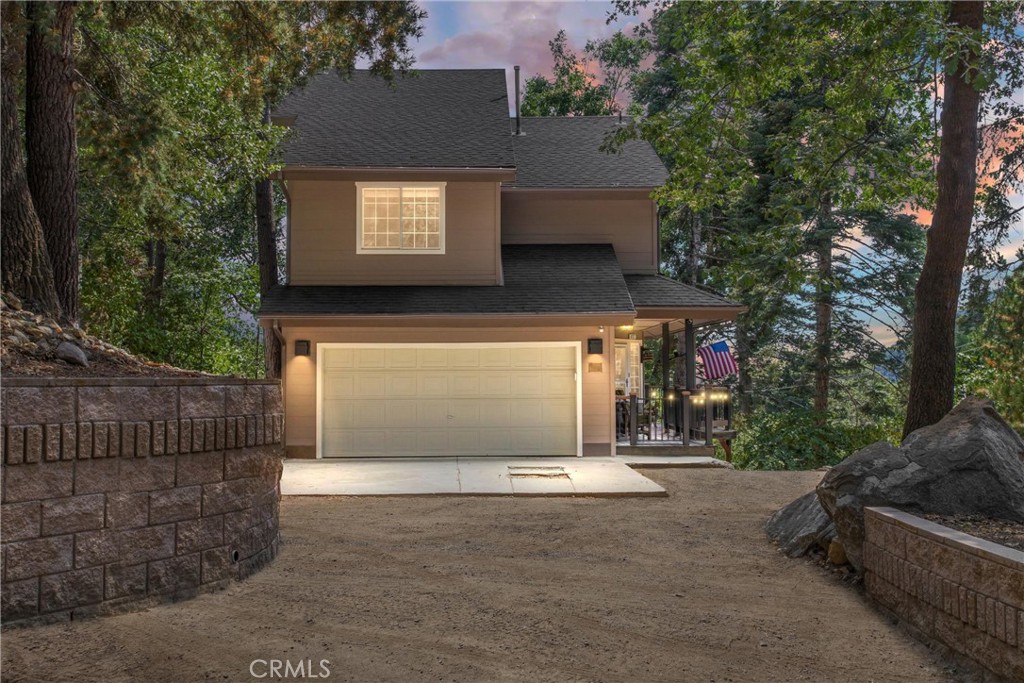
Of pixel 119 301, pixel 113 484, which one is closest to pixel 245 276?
pixel 119 301

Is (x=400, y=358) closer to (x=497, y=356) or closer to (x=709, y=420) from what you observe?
(x=497, y=356)

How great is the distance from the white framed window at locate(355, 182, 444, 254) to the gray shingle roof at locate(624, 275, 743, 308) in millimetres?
3563

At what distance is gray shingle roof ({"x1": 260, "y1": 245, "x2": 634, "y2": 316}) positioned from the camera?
41.7 feet

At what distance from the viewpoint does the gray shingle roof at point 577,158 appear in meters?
15.1

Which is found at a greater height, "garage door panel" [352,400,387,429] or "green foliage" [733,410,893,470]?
"garage door panel" [352,400,387,429]

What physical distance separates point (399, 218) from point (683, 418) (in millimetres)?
6048

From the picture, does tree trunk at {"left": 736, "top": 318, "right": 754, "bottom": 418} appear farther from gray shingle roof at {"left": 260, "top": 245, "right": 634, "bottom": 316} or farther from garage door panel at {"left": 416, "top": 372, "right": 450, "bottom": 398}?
garage door panel at {"left": 416, "top": 372, "right": 450, "bottom": 398}

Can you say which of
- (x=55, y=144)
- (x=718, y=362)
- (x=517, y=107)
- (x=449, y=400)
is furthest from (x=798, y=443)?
(x=55, y=144)

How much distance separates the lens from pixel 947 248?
750cm

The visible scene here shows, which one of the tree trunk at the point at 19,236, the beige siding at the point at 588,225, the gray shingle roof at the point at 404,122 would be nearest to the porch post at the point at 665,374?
the beige siding at the point at 588,225

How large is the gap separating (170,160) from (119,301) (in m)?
6.93

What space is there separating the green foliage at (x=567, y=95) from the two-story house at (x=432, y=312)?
37.9 ft

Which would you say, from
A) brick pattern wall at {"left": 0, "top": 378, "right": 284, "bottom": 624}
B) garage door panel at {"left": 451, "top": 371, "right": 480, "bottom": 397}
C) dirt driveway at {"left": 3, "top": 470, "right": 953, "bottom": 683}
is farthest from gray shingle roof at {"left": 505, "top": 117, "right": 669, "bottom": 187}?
brick pattern wall at {"left": 0, "top": 378, "right": 284, "bottom": 624}

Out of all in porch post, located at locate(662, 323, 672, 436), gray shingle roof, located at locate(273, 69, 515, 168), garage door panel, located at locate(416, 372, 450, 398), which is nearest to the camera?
garage door panel, located at locate(416, 372, 450, 398)
